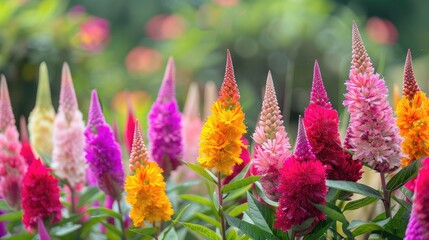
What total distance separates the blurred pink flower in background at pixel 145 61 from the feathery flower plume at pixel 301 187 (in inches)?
138

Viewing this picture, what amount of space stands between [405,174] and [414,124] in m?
0.07

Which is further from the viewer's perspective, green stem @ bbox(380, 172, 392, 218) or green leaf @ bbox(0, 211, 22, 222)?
green leaf @ bbox(0, 211, 22, 222)

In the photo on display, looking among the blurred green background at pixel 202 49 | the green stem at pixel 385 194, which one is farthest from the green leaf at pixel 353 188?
the blurred green background at pixel 202 49

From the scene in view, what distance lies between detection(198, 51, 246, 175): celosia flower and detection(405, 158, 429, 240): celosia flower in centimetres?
30

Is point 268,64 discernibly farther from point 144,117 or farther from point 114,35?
point 114,35

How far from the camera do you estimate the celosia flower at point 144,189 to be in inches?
38.6

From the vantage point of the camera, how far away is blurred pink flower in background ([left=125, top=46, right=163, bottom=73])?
14.4ft

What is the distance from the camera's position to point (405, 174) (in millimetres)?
935

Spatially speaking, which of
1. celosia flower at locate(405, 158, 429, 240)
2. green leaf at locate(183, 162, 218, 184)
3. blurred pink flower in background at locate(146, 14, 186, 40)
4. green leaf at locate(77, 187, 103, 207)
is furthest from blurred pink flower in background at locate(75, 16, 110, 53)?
celosia flower at locate(405, 158, 429, 240)

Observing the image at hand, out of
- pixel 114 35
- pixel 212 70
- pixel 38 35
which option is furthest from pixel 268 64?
pixel 114 35

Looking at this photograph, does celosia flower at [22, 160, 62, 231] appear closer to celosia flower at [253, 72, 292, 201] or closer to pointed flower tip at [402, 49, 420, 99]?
celosia flower at [253, 72, 292, 201]

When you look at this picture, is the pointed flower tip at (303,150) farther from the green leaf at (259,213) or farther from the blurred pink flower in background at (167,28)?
the blurred pink flower in background at (167,28)

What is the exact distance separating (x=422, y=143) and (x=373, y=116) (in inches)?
3.9

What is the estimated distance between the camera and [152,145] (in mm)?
1326
